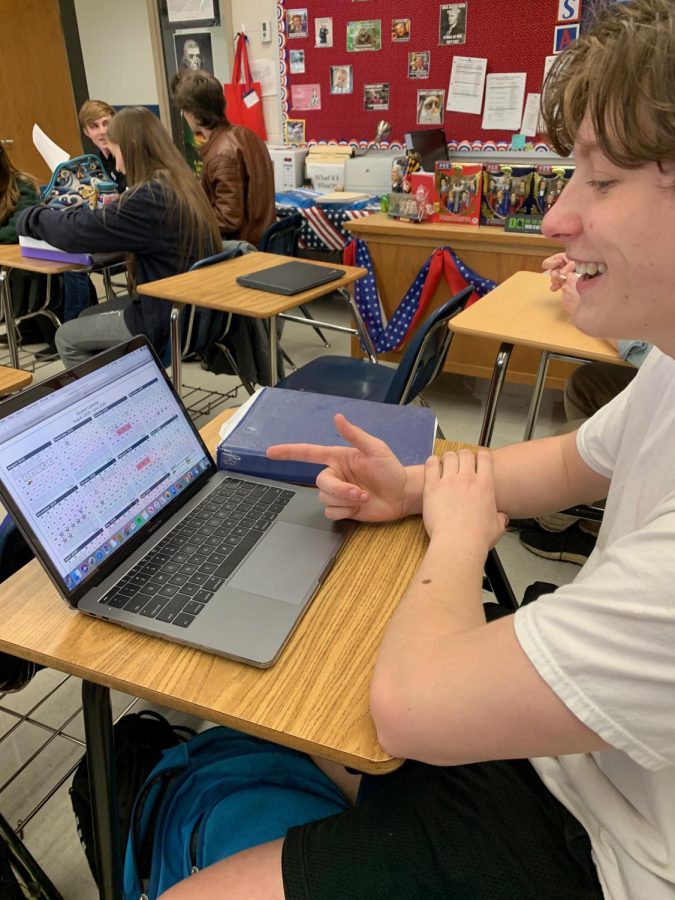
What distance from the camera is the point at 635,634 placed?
18.3 inches

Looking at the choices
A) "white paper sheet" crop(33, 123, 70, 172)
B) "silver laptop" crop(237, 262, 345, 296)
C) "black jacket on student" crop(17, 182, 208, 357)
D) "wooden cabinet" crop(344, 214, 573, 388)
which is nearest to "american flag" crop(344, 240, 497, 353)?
"wooden cabinet" crop(344, 214, 573, 388)

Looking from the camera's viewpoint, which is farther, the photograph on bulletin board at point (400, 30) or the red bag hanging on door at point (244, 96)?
the red bag hanging on door at point (244, 96)

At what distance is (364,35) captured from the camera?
3945 mm

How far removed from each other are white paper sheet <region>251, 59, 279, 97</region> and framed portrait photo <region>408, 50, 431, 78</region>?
3.20ft

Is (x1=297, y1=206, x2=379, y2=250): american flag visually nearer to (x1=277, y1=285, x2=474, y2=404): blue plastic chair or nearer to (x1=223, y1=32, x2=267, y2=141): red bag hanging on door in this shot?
(x1=223, y1=32, x2=267, y2=141): red bag hanging on door

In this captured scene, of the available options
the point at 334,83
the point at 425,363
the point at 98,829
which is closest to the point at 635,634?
the point at 98,829

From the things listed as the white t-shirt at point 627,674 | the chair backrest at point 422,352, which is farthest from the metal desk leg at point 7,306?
the white t-shirt at point 627,674

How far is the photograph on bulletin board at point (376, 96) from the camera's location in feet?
13.2

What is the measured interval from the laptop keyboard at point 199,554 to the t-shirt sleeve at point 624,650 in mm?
380

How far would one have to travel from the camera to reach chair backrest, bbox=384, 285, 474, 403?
1.60m

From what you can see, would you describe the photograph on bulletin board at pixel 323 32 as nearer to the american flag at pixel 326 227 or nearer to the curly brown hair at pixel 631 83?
the american flag at pixel 326 227

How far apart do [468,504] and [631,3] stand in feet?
1.71

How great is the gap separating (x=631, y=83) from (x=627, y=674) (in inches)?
17.9

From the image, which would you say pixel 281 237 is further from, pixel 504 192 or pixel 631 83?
pixel 631 83
